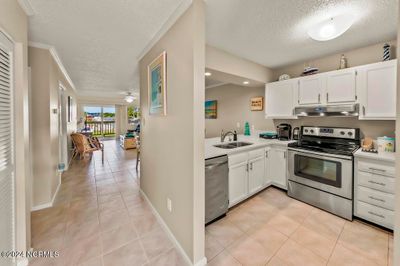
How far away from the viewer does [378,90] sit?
7.00 feet

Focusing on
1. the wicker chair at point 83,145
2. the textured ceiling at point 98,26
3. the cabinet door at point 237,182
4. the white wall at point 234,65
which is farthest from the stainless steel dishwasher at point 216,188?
the wicker chair at point 83,145

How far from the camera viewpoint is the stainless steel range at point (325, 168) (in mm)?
2160

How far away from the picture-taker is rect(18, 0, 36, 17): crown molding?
4.67 feet

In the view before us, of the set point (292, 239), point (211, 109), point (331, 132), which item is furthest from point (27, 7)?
point (331, 132)

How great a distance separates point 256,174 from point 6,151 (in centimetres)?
288

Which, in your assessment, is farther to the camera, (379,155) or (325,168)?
(325,168)

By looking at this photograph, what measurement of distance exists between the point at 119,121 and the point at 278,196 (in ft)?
29.5

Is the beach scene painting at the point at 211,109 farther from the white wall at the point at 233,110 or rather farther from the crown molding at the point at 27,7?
the crown molding at the point at 27,7

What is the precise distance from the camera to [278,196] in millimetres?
2768

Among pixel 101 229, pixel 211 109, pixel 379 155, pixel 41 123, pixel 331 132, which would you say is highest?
pixel 211 109

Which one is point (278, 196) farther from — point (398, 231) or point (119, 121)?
point (119, 121)

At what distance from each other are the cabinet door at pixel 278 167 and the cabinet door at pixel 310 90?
0.95m

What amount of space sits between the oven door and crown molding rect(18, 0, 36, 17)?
359 centimetres

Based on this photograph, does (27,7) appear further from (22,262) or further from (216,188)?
(216,188)
